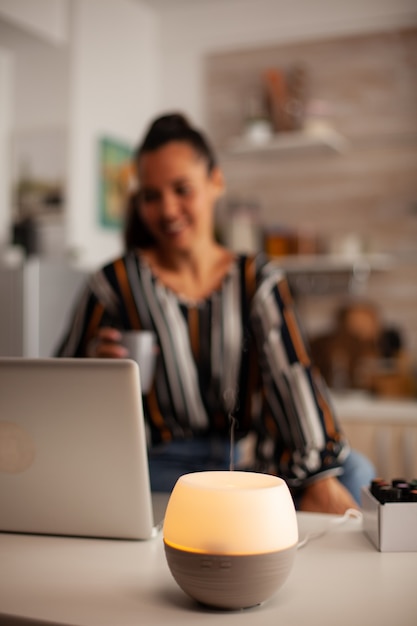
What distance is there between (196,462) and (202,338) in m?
0.27

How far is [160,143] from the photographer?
1.92m

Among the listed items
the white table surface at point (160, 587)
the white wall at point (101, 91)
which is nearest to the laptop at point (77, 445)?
the white table surface at point (160, 587)

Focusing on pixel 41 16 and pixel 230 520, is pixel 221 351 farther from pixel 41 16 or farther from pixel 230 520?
pixel 41 16

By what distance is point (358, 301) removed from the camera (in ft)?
13.2

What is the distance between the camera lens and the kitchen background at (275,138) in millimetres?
3758

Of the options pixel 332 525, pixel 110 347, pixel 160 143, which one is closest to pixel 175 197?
pixel 160 143

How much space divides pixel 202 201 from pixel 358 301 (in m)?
2.23

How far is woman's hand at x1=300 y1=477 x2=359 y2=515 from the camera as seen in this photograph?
1.51 metres

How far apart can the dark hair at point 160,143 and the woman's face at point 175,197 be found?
0.05 ft

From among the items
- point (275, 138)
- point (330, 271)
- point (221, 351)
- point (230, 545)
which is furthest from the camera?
point (330, 271)

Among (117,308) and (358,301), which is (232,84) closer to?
(358,301)

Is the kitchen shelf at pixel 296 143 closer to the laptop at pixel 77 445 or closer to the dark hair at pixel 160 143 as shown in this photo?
the dark hair at pixel 160 143

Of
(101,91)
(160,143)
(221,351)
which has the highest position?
(101,91)

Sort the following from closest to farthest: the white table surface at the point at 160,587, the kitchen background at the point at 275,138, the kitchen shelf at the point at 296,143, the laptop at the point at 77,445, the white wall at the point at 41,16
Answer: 1. the white table surface at the point at 160,587
2. the laptop at the point at 77,445
3. the white wall at the point at 41,16
4. the kitchen background at the point at 275,138
5. the kitchen shelf at the point at 296,143
